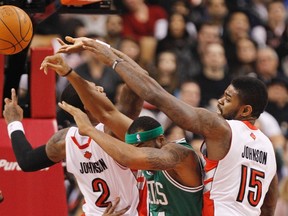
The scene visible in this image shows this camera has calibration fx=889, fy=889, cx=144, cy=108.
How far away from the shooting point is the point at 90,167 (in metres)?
6.83

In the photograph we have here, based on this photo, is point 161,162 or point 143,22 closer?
point 161,162

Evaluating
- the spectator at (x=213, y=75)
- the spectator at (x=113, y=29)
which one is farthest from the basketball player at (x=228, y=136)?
the spectator at (x=113, y=29)

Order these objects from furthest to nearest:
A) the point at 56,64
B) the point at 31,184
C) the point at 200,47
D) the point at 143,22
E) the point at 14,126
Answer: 1. the point at 143,22
2. the point at 200,47
3. the point at 31,184
4. the point at 14,126
5. the point at 56,64

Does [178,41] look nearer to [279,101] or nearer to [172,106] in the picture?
[279,101]

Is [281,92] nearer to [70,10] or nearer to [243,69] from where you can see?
[243,69]

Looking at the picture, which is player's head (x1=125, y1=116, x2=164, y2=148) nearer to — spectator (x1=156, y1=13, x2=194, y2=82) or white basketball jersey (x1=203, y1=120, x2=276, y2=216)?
white basketball jersey (x1=203, y1=120, x2=276, y2=216)

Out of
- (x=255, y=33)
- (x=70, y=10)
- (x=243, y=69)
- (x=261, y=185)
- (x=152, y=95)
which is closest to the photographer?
(x=152, y=95)

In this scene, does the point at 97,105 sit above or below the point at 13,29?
below

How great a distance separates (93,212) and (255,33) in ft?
24.4

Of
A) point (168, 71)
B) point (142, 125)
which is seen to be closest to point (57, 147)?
point (142, 125)

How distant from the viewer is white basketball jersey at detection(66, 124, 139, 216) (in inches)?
268

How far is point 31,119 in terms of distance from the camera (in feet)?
28.2

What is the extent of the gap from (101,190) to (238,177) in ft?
3.80

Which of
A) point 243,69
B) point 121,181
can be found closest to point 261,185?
point 121,181
